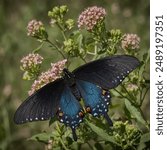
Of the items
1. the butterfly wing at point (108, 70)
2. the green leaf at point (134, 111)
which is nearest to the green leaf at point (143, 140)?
the green leaf at point (134, 111)

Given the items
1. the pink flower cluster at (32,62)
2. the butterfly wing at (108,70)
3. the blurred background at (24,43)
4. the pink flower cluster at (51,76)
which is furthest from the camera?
the blurred background at (24,43)

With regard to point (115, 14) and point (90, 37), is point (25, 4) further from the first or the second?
point (90, 37)

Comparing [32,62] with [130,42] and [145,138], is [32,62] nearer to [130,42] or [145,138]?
[130,42]

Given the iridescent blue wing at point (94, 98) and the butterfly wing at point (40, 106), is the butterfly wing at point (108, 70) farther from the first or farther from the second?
the butterfly wing at point (40, 106)

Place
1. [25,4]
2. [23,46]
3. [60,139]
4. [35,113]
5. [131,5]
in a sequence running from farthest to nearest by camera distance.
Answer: [25,4] < [131,5] < [23,46] < [60,139] < [35,113]

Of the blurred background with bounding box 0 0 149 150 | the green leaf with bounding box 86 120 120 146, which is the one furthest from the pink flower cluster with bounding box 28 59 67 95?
the blurred background with bounding box 0 0 149 150

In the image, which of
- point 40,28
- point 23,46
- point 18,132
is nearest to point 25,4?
point 23,46

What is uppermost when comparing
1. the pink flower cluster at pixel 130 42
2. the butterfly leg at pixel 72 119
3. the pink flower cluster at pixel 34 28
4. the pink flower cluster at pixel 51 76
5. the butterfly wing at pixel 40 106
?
the pink flower cluster at pixel 34 28
